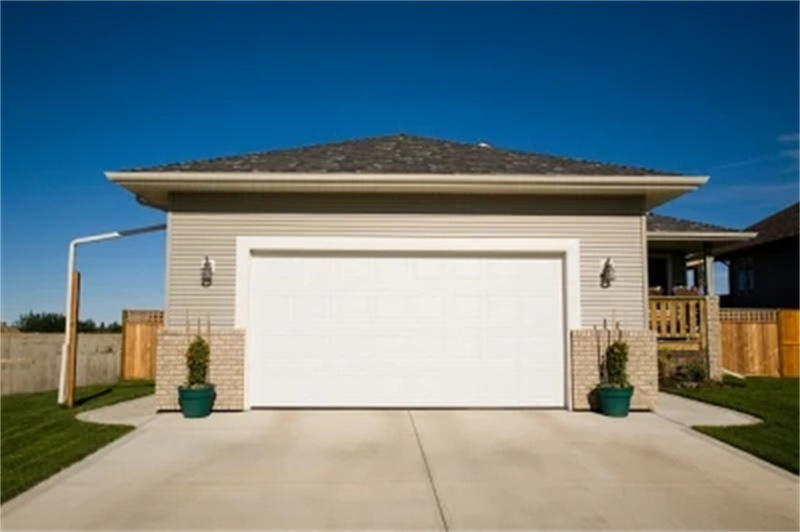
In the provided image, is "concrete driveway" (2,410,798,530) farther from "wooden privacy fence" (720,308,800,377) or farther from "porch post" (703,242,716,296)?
"wooden privacy fence" (720,308,800,377)

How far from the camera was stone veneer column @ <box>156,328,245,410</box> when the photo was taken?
343 inches

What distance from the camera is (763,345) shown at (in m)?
15.2

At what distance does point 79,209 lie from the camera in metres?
16.2

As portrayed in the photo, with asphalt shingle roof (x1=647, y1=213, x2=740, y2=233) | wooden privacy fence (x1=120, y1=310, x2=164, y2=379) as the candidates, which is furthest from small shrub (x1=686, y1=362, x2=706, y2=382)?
wooden privacy fence (x1=120, y1=310, x2=164, y2=379)

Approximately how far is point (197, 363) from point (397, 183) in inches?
153

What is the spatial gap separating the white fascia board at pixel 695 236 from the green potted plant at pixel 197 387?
10248mm

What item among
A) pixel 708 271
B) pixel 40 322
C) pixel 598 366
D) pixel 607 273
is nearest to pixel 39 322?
pixel 40 322

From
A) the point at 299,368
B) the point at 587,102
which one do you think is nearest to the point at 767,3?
the point at 587,102

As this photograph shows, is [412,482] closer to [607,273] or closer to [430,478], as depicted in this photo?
[430,478]

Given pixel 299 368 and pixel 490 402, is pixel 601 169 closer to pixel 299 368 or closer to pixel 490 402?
pixel 490 402

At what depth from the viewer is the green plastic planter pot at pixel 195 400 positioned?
826 centimetres

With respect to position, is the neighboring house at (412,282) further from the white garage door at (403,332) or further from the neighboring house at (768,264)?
the neighboring house at (768,264)

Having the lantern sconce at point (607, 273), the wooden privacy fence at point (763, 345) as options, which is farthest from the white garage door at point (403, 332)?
the wooden privacy fence at point (763, 345)

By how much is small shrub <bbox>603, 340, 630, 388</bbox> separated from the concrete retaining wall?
11.5 meters
